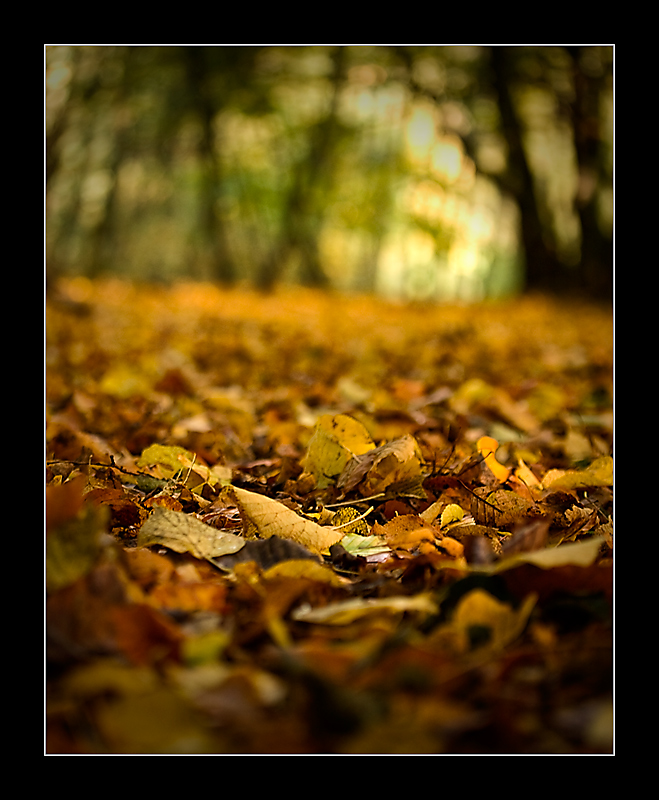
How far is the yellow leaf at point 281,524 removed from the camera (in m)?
1.30

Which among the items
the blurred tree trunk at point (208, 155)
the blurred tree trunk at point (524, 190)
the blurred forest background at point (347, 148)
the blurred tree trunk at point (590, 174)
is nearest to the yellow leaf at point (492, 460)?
the blurred forest background at point (347, 148)

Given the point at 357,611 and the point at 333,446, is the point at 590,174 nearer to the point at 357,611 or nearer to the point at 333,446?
the point at 333,446

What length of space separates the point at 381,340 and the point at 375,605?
4356mm

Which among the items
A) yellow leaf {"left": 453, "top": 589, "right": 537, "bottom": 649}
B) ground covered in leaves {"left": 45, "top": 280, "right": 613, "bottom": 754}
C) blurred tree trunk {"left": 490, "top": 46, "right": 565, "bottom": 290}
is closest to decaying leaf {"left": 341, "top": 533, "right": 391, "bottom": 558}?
ground covered in leaves {"left": 45, "top": 280, "right": 613, "bottom": 754}

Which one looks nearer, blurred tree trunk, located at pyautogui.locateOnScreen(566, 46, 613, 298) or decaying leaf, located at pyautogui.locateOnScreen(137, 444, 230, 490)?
decaying leaf, located at pyautogui.locateOnScreen(137, 444, 230, 490)

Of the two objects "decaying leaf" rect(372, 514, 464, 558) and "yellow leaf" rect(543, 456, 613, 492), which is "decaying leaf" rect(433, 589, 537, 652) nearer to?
"decaying leaf" rect(372, 514, 464, 558)

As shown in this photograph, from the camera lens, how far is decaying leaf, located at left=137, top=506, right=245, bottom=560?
1.18m

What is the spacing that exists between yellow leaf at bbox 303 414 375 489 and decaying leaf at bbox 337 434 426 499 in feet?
0.18

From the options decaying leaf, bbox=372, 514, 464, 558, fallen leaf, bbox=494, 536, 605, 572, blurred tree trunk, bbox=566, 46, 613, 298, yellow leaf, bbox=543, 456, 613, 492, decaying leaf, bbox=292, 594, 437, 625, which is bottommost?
decaying leaf, bbox=292, 594, 437, 625

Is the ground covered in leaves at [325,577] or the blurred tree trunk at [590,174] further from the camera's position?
the blurred tree trunk at [590,174]

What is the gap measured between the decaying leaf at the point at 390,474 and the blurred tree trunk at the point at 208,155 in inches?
358

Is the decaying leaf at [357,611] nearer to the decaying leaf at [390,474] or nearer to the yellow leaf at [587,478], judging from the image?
the decaying leaf at [390,474]

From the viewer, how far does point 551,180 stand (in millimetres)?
13984

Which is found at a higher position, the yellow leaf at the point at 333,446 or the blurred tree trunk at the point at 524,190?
the blurred tree trunk at the point at 524,190
